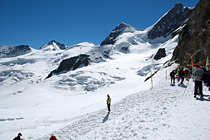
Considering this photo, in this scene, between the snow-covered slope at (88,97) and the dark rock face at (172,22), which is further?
the dark rock face at (172,22)

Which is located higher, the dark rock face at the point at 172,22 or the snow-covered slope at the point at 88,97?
the dark rock face at the point at 172,22

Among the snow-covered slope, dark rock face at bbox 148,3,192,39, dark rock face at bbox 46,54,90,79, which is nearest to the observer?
the snow-covered slope

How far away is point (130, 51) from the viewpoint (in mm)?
161625

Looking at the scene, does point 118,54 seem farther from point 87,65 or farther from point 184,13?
point 184,13

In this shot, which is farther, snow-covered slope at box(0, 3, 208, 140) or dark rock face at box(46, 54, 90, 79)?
dark rock face at box(46, 54, 90, 79)

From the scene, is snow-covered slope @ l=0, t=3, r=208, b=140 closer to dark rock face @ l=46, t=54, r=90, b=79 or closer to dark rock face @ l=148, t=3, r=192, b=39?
dark rock face @ l=46, t=54, r=90, b=79

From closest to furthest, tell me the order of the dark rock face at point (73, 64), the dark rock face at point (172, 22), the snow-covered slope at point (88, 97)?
1. the snow-covered slope at point (88, 97)
2. the dark rock face at point (73, 64)
3. the dark rock face at point (172, 22)

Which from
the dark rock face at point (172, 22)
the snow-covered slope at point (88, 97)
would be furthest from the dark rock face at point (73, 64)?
the dark rock face at point (172, 22)

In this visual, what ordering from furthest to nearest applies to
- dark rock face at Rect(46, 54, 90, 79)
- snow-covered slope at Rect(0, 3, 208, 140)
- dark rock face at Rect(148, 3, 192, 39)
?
dark rock face at Rect(148, 3, 192, 39)
dark rock face at Rect(46, 54, 90, 79)
snow-covered slope at Rect(0, 3, 208, 140)

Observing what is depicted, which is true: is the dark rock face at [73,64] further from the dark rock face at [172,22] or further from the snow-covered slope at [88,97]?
the dark rock face at [172,22]

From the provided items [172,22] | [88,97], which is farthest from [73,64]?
[172,22]

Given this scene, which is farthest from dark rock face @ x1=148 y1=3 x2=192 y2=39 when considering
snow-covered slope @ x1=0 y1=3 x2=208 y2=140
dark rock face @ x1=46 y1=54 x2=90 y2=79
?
dark rock face @ x1=46 y1=54 x2=90 y2=79

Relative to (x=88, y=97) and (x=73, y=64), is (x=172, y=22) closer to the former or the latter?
(x=73, y=64)

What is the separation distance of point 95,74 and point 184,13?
581 feet
